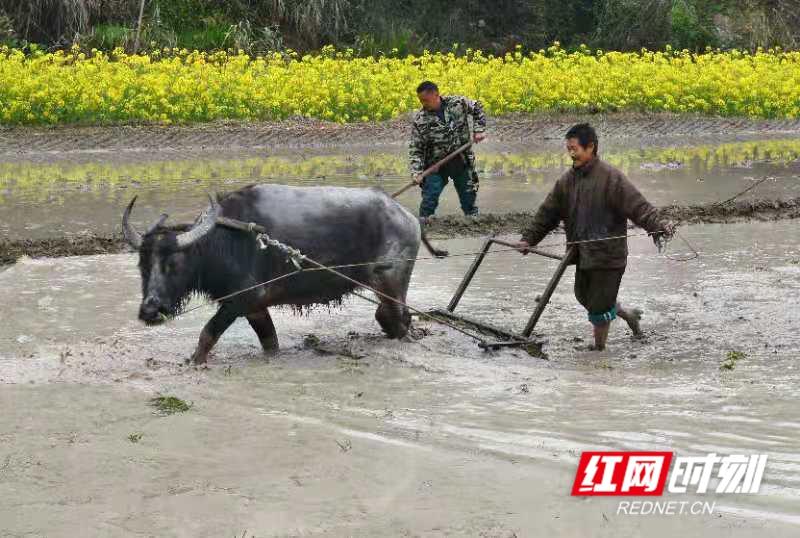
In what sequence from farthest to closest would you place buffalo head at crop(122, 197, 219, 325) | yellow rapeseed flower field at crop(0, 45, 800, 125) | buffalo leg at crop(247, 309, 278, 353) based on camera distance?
yellow rapeseed flower field at crop(0, 45, 800, 125) < buffalo leg at crop(247, 309, 278, 353) < buffalo head at crop(122, 197, 219, 325)

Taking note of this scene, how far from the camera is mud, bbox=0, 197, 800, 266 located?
10.4m

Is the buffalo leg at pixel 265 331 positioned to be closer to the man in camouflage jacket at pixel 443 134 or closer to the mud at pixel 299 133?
the man in camouflage jacket at pixel 443 134

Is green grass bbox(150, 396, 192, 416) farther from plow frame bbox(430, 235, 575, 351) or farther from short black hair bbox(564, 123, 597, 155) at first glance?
short black hair bbox(564, 123, 597, 155)

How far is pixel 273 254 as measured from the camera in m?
7.21

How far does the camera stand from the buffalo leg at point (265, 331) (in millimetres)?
7445

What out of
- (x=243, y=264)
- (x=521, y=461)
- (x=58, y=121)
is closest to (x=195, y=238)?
(x=243, y=264)

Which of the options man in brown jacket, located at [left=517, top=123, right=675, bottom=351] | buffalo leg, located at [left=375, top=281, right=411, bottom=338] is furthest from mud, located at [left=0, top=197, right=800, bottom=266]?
man in brown jacket, located at [left=517, top=123, right=675, bottom=351]

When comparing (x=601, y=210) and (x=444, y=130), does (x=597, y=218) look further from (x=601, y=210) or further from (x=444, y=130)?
(x=444, y=130)

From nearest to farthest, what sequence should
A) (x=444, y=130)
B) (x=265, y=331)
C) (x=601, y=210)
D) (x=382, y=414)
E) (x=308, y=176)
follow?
(x=382, y=414), (x=601, y=210), (x=265, y=331), (x=444, y=130), (x=308, y=176)

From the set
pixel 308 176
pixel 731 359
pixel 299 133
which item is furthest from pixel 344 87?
pixel 731 359

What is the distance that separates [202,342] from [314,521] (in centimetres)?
252

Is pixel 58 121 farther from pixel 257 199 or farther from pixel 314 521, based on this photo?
pixel 314 521

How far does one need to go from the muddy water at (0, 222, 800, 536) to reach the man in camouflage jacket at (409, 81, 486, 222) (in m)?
1.80

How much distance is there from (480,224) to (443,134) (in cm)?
93
